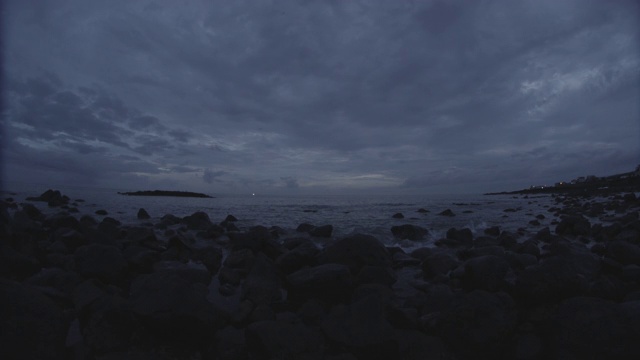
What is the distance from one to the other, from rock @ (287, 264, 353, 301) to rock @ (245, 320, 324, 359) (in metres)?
2.04

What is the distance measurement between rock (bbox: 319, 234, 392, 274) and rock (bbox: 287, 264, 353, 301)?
1.48m

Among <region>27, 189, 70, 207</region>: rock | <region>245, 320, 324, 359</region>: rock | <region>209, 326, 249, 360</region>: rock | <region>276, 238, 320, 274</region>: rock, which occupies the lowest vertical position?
<region>209, 326, 249, 360</region>: rock

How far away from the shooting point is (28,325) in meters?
4.27

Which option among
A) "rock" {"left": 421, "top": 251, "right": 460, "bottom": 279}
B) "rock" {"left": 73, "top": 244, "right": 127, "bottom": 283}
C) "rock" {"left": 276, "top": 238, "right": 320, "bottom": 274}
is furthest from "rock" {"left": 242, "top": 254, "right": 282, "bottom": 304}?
"rock" {"left": 421, "top": 251, "right": 460, "bottom": 279}

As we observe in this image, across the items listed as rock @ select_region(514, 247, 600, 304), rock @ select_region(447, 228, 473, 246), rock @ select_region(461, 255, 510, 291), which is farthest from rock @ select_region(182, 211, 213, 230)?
rock @ select_region(514, 247, 600, 304)

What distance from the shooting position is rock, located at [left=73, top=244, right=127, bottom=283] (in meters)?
7.61

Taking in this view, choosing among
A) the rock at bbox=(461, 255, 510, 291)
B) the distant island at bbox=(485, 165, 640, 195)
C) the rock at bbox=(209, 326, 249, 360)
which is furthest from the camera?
the distant island at bbox=(485, 165, 640, 195)

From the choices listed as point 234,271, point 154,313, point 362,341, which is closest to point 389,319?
point 362,341

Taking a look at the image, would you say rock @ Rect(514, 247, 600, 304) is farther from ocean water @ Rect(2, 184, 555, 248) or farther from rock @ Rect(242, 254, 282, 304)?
ocean water @ Rect(2, 184, 555, 248)

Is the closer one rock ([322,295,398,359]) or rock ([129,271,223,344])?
rock ([322,295,398,359])

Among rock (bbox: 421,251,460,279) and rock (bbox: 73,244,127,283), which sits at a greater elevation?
rock (bbox: 73,244,127,283)

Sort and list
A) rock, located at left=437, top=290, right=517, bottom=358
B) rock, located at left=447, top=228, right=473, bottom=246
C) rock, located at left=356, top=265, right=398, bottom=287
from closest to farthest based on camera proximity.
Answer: rock, located at left=437, top=290, right=517, bottom=358, rock, located at left=356, top=265, right=398, bottom=287, rock, located at left=447, top=228, right=473, bottom=246

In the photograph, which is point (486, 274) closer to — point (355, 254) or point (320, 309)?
point (355, 254)

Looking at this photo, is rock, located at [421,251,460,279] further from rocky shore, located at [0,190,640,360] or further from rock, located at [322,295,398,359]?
rock, located at [322,295,398,359]
